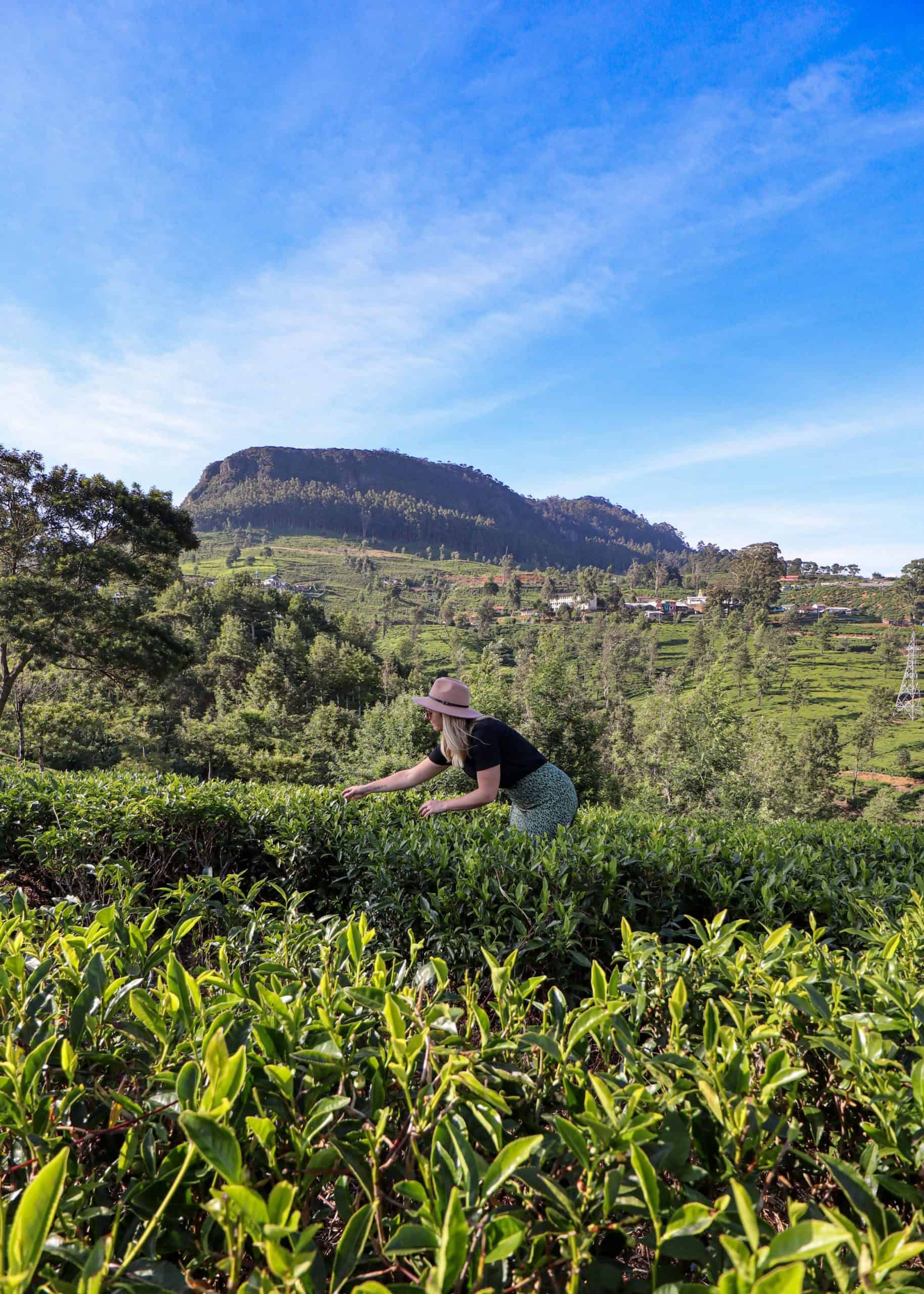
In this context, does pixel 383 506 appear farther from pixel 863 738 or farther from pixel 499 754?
pixel 499 754

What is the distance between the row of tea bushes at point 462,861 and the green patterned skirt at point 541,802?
0.12 metres

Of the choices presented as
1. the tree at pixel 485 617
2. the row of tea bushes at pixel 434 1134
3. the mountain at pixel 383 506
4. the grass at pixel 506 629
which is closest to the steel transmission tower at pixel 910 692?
the grass at pixel 506 629

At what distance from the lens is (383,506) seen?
151000 millimetres

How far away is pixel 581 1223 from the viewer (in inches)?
30.4

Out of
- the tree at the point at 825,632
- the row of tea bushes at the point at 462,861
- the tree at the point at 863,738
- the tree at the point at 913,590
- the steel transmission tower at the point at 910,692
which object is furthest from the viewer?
the tree at the point at 913,590

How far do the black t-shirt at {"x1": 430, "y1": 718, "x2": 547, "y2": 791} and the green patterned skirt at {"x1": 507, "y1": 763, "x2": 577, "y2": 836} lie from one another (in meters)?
0.05

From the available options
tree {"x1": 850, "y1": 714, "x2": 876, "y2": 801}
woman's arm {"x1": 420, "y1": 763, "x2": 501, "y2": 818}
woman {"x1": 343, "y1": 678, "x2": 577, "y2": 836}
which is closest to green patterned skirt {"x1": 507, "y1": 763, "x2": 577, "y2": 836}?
woman {"x1": 343, "y1": 678, "x2": 577, "y2": 836}

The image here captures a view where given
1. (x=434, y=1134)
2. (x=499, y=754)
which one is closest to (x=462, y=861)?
(x=499, y=754)

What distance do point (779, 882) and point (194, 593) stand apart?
49953 millimetres

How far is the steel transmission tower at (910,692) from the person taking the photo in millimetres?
50156

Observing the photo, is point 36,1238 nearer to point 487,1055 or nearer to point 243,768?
point 487,1055

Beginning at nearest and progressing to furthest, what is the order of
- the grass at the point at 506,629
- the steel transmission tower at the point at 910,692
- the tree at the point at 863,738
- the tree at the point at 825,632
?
1. the tree at the point at 863,738
2. the grass at the point at 506,629
3. the steel transmission tower at the point at 910,692
4. the tree at the point at 825,632

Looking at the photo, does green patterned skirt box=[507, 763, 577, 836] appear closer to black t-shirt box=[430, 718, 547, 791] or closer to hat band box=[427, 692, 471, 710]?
black t-shirt box=[430, 718, 547, 791]

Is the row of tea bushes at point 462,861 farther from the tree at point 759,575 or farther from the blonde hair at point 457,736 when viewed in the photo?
the tree at point 759,575
